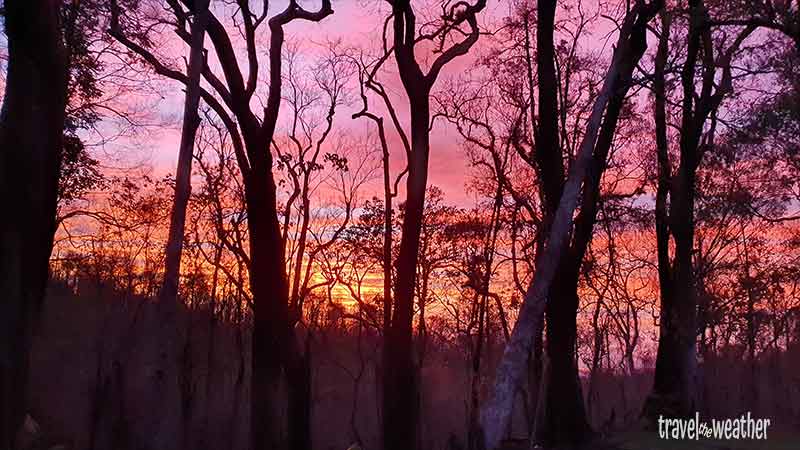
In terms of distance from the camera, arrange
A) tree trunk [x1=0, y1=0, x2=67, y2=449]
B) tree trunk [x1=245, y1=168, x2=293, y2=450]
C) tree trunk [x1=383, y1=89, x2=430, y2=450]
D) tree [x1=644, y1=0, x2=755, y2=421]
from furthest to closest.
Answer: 1. tree [x1=644, y1=0, x2=755, y2=421]
2. tree trunk [x1=383, y1=89, x2=430, y2=450]
3. tree trunk [x1=245, y1=168, x2=293, y2=450]
4. tree trunk [x1=0, y1=0, x2=67, y2=449]

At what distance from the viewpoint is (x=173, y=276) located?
344 inches

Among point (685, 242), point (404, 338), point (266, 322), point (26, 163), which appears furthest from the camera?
point (685, 242)

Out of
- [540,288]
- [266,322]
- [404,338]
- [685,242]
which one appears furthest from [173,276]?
[685,242]

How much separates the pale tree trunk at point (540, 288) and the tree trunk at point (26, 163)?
18.4 ft

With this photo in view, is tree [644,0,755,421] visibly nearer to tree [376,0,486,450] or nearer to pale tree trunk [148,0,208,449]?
tree [376,0,486,450]

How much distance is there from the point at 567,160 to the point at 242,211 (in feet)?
36.9

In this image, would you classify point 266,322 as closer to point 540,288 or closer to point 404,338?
point 404,338

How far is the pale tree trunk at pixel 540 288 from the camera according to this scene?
31.1ft

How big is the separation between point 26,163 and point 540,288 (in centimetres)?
659

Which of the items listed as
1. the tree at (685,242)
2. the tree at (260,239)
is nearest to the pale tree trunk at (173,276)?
the tree at (260,239)

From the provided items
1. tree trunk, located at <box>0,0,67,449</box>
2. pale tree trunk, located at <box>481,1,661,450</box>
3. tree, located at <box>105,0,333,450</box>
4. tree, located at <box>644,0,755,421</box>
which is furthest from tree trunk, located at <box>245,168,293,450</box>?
tree, located at <box>644,0,755,421</box>

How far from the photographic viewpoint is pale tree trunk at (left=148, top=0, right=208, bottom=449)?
8.41 m

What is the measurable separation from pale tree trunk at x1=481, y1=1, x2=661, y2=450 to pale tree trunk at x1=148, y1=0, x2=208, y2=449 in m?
4.02

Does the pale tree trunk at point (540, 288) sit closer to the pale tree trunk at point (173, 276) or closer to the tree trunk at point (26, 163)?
the pale tree trunk at point (173, 276)
